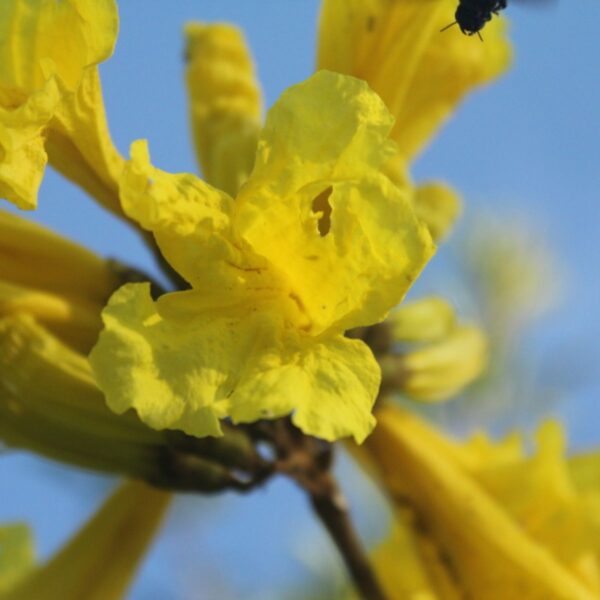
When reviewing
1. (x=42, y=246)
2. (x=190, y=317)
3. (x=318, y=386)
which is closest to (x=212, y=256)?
(x=190, y=317)

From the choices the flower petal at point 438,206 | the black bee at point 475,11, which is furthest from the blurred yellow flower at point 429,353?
the black bee at point 475,11

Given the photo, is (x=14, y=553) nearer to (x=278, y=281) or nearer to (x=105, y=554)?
(x=105, y=554)

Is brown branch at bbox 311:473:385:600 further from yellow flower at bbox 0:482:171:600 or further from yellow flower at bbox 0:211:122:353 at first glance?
yellow flower at bbox 0:211:122:353

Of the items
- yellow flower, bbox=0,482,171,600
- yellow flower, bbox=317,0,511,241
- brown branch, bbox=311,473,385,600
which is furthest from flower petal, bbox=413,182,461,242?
yellow flower, bbox=0,482,171,600

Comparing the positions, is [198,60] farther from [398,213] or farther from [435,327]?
[398,213]

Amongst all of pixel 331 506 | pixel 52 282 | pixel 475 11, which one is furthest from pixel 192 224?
pixel 331 506

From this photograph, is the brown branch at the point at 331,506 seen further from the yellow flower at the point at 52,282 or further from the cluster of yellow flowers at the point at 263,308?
the yellow flower at the point at 52,282
